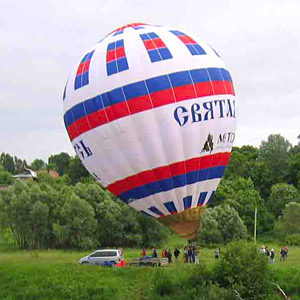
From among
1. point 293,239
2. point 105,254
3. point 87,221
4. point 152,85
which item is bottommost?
point 105,254

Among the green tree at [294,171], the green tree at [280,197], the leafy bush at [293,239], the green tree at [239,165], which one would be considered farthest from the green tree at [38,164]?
the leafy bush at [293,239]

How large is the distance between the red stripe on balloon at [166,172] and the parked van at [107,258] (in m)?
4.76

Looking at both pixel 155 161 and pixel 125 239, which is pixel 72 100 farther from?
pixel 125 239

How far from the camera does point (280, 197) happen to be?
2341 inches

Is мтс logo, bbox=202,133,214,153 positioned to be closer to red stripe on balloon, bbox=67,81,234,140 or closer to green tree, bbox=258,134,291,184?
red stripe on balloon, bbox=67,81,234,140

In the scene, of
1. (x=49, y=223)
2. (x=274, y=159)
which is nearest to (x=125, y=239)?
(x=49, y=223)

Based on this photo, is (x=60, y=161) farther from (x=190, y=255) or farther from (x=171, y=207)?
(x=171, y=207)

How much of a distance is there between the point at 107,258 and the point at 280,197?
115 feet

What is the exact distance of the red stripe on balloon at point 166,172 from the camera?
75.3 ft

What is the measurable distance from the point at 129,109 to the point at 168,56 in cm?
256

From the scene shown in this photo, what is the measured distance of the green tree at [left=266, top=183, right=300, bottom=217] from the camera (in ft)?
193

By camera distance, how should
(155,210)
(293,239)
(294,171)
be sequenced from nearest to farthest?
(155,210) → (293,239) → (294,171)

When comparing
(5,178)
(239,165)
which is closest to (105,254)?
→ (239,165)

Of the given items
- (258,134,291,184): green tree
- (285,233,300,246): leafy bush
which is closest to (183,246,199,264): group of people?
(285,233,300,246): leafy bush
